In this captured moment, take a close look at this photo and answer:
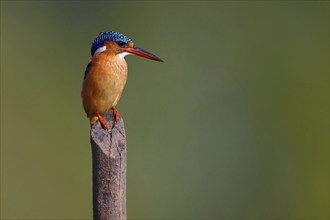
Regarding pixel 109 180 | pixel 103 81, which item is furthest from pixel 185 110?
pixel 109 180

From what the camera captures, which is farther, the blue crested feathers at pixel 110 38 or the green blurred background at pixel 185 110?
the green blurred background at pixel 185 110

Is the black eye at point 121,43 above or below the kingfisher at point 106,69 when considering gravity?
above

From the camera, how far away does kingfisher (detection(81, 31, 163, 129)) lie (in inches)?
174

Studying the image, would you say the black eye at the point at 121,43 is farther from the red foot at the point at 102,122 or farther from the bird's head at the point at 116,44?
the red foot at the point at 102,122

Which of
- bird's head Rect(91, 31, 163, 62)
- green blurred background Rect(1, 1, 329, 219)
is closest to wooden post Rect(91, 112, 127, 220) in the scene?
bird's head Rect(91, 31, 163, 62)

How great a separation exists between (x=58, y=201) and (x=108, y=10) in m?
3.91

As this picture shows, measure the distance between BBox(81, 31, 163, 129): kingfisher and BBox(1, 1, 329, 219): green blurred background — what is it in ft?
17.8

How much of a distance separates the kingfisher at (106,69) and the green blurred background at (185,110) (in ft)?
17.8

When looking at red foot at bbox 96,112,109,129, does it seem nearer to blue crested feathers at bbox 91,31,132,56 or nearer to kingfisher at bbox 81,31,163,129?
kingfisher at bbox 81,31,163,129

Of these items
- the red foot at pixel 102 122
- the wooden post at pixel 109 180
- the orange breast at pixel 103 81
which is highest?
the orange breast at pixel 103 81

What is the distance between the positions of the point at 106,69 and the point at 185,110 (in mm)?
6908

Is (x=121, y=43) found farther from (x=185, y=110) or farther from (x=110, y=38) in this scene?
(x=185, y=110)

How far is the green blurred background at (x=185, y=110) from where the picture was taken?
1020 cm

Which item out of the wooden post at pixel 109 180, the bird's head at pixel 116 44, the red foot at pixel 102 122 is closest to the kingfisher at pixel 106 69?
the bird's head at pixel 116 44
